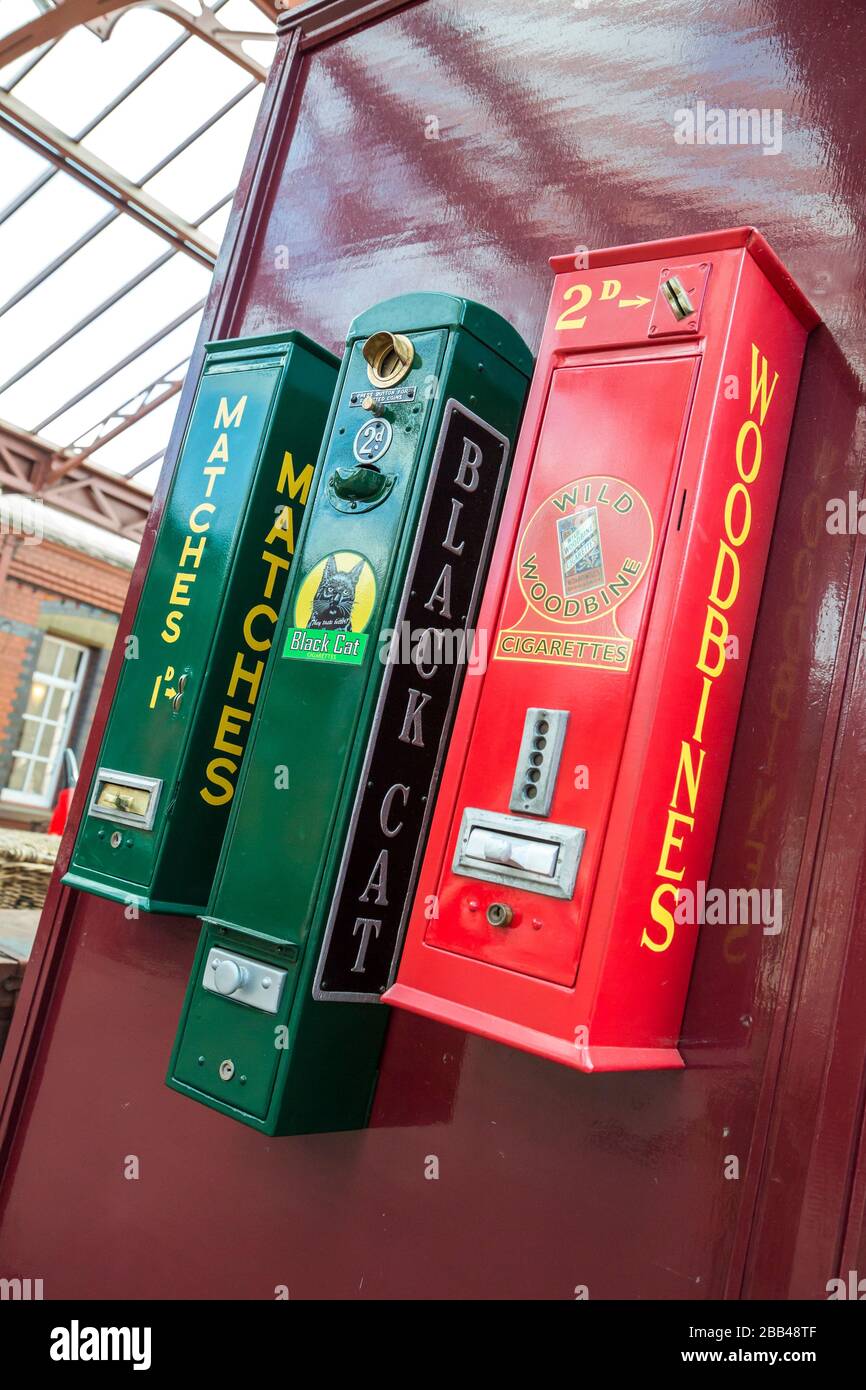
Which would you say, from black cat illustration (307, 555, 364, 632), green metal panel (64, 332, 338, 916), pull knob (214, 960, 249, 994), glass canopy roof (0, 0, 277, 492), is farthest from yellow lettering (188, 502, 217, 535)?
glass canopy roof (0, 0, 277, 492)

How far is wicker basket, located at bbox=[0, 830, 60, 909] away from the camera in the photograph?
4566 mm

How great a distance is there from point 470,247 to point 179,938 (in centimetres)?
183

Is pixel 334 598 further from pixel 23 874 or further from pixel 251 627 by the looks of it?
pixel 23 874

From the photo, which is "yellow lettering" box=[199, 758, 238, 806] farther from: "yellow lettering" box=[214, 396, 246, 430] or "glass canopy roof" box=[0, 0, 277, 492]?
"glass canopy roof" box=[0, 0, 277, 492]

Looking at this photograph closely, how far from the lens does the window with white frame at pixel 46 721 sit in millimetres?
10367

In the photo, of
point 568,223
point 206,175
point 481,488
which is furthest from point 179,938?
point 206,175

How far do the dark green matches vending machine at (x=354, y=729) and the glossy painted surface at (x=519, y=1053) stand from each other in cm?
31

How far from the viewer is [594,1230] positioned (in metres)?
1.83

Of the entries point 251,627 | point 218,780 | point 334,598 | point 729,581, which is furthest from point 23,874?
point 729,581

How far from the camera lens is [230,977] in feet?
6.32

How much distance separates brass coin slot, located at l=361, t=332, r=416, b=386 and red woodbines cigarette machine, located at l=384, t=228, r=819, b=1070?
0.31 m

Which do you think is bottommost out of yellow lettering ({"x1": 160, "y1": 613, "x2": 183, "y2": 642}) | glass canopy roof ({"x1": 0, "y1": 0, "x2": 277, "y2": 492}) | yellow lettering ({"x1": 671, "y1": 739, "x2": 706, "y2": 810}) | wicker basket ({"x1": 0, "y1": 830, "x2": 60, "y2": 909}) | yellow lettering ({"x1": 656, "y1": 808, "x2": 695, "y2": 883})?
wicker basket ({"x1": 0, "y1": 830, "x2": 60, "y2": 909})

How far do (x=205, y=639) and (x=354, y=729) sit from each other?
22.6 inches

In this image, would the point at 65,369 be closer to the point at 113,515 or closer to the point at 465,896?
the point at 113,515
